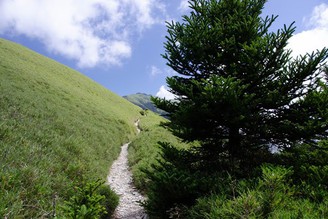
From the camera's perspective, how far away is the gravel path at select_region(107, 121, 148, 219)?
A: 10.8m

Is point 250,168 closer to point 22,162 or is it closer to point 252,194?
point 252,194

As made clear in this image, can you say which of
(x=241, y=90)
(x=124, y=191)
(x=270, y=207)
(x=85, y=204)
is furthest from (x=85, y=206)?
(x=124, y=191)

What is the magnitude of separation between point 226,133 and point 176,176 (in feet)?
9.46

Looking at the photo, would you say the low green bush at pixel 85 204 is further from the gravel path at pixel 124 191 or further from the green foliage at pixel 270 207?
the gravel path at pixel 124 191

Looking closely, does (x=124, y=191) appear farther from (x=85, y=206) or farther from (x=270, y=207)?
(x=85, y=206)

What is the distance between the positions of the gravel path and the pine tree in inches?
149

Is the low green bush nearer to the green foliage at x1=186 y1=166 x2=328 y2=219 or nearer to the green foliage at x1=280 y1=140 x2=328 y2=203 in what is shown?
the green foliage at x1=186 y1=166 x2=328 y2=219

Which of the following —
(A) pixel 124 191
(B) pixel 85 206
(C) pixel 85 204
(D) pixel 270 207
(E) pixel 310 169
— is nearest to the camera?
(B) pixel 85 206

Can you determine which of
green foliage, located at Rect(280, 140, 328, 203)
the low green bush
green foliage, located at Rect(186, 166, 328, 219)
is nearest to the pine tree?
green foliage, located at Rect(280, 140, 328, 203)

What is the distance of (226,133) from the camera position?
368 inches

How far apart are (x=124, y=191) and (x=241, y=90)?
993 centimetres

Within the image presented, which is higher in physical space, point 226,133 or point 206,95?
point 206,95

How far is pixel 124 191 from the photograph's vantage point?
1428cm

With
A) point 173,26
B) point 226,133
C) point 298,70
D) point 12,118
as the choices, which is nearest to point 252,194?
point 226,133
